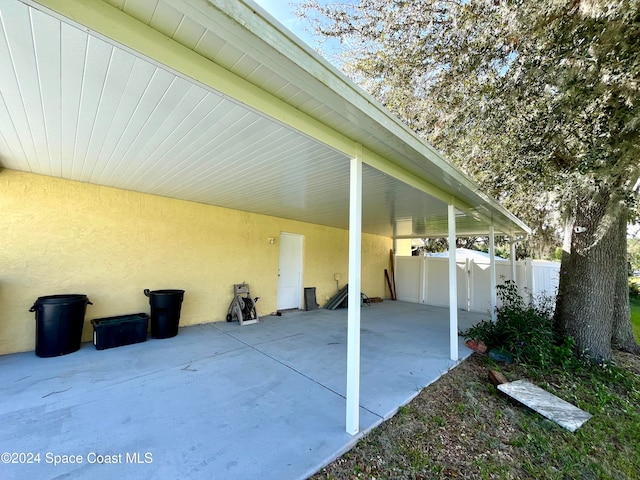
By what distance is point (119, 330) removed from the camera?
4121mm

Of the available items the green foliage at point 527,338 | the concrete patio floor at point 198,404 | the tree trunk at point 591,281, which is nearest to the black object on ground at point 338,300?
the concrete patio floor at point 198,404

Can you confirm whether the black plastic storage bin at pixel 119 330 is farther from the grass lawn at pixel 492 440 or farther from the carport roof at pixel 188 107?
the grass lawn at pixel 492 440

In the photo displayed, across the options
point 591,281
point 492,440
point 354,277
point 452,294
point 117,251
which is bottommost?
point 492,440

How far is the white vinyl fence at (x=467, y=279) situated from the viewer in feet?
23.7

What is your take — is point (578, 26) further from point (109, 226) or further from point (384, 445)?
point (109, 226)

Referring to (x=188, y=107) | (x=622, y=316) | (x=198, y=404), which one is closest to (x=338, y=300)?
(x=198, y=404)

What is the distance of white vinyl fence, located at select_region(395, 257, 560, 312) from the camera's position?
23.7ft

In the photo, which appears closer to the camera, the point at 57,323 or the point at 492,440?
the point at 492,440

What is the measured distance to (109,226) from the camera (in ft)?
14.7

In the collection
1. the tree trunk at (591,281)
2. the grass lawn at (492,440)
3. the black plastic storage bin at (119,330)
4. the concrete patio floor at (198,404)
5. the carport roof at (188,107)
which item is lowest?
the grass lawn at (492,440)

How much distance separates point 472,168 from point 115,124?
18.1 ft

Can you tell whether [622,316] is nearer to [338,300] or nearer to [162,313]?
[338,300]

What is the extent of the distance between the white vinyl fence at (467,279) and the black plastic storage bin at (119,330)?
25.2 ft

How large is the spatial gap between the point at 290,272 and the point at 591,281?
605 cm
